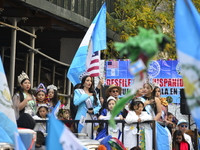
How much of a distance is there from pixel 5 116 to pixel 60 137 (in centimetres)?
247

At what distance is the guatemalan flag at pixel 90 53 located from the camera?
34.3ft

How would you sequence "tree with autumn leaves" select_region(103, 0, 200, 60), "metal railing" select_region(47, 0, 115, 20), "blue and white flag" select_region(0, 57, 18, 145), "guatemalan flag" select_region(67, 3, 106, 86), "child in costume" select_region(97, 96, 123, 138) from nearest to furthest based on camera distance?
1. "blue and white flag" select_region(0, 57, 18, 145)
2. "child in costume" select_region(97, 96, 123, 138)
3. "guatemalan flag" select_region(67, 3, 106, 86)
4. "metal railing" select_region(47, 0, 115, 20)
5. "tree with autumn leaves" select_region(103, 0, 200, 60)

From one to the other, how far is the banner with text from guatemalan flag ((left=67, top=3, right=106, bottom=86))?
17.0 feet

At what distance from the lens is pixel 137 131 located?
941 cm

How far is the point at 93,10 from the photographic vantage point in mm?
19359

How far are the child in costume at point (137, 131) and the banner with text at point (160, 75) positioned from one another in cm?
704

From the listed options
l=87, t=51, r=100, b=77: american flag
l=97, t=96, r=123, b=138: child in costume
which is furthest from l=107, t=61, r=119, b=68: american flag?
l=97, t=96, r=123, b=138: child in costume

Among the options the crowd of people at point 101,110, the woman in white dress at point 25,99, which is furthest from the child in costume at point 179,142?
the woman in white dress at point 25,99

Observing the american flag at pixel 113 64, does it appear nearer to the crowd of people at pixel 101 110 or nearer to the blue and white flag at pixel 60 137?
the crowd of people at pixel 101 110

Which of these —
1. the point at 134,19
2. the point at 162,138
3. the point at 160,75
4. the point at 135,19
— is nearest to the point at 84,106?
the point at 162,138

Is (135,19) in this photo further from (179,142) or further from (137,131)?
(137,131)

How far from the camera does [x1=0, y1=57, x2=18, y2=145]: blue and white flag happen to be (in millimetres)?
5797

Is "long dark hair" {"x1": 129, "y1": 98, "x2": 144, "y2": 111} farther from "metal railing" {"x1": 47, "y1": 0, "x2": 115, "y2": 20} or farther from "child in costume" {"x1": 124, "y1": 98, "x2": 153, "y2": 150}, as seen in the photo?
"metal railing" {"x1": 47, "y1": 0, "x2": 115, "y2": 20}

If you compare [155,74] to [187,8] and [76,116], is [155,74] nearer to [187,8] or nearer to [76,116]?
[76,116]
